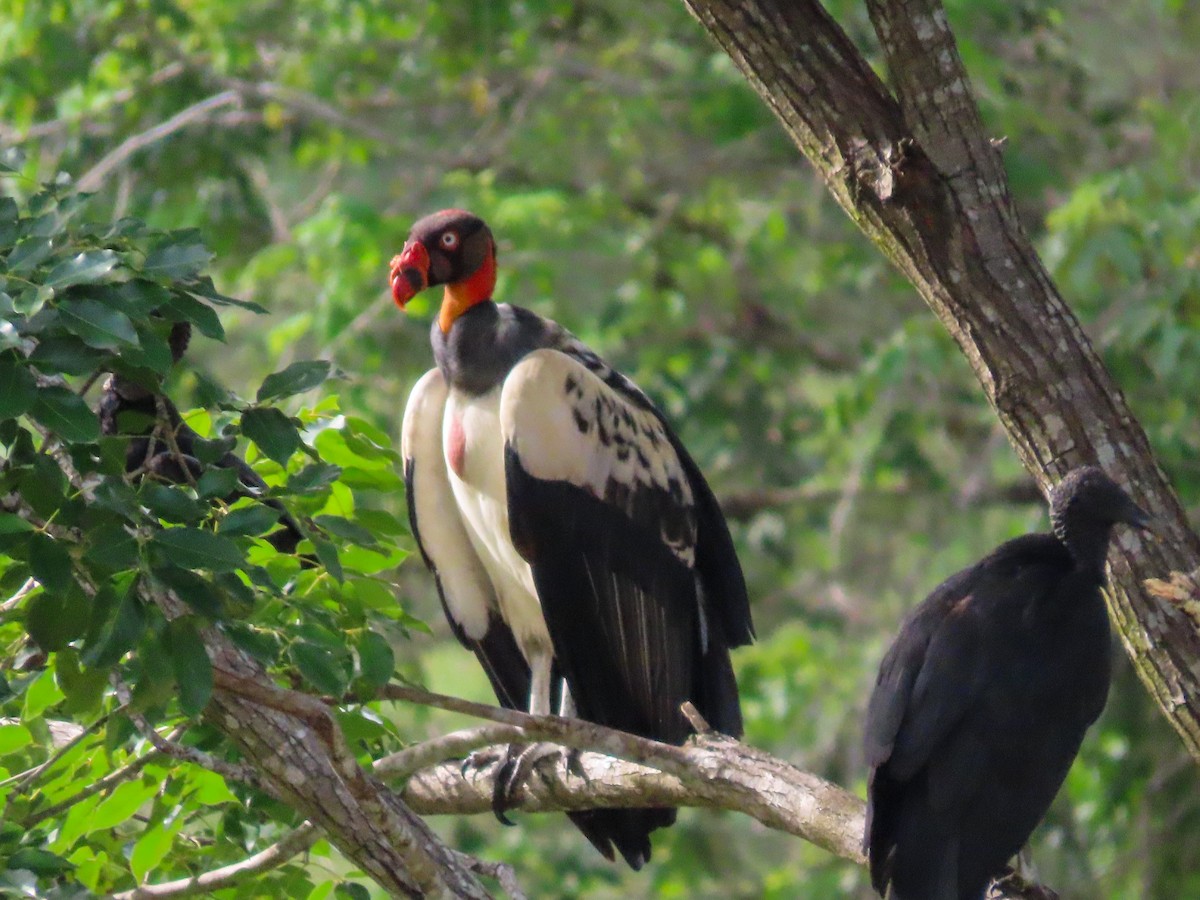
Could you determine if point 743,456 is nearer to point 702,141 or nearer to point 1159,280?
point 702,141

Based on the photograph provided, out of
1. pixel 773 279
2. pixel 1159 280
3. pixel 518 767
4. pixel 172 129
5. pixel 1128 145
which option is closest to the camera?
pixel 518 767

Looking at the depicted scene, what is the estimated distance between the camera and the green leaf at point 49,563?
7.13 ft

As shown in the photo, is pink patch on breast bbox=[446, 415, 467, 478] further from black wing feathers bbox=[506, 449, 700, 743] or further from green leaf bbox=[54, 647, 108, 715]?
green leaf bbox=[54, 647, 108, 715]

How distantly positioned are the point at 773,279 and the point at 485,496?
5.39 metres

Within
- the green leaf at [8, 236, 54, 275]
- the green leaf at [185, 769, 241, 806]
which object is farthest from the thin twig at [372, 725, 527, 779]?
the green leaf at [8, 236, 54, 275]

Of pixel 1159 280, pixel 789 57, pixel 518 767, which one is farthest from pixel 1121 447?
pixel 1159 280

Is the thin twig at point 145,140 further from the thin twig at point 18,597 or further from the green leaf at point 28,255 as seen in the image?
the green leaf at point 28,255

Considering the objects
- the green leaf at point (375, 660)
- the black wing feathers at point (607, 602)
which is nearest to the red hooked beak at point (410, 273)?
the black wing feathers at point (607, 602)

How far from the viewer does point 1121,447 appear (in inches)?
119

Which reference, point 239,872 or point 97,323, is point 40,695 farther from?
point 97,323

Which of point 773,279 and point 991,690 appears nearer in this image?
point 991,690

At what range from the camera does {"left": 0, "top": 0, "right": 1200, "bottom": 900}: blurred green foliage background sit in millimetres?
7234

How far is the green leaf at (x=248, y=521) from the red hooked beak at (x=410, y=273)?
1.70 m

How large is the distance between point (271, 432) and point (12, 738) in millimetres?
701
